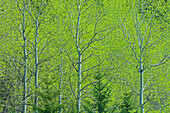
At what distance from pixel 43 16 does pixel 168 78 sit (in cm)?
703

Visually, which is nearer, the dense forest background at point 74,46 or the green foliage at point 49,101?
the green foliage at point 49,101

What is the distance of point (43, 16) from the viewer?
34.3 feet

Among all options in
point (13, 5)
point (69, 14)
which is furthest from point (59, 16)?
point (13, 5)

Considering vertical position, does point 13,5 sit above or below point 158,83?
above

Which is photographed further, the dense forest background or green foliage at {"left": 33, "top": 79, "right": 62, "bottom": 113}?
the dense forest background

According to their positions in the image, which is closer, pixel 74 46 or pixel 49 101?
pixel 49 101

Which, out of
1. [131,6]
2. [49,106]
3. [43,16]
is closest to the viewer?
[49,106]

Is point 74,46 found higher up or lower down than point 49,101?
higher up

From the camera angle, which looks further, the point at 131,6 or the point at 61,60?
the point at 61,60

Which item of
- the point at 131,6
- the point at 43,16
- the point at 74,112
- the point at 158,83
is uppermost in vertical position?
the point at 131,6

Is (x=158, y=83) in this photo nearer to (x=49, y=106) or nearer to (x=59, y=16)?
(x=59, y=16)

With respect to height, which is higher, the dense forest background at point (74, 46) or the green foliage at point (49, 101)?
the dense forest background at point (74, 46)

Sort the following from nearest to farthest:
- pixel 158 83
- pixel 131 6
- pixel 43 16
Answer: pixel 43 16 → pixel 131 6 → pixel 158 83

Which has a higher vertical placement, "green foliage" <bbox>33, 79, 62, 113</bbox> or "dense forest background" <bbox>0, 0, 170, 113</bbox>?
"dense forest background" <bbox>0, 0, 170, 113</bbox>
